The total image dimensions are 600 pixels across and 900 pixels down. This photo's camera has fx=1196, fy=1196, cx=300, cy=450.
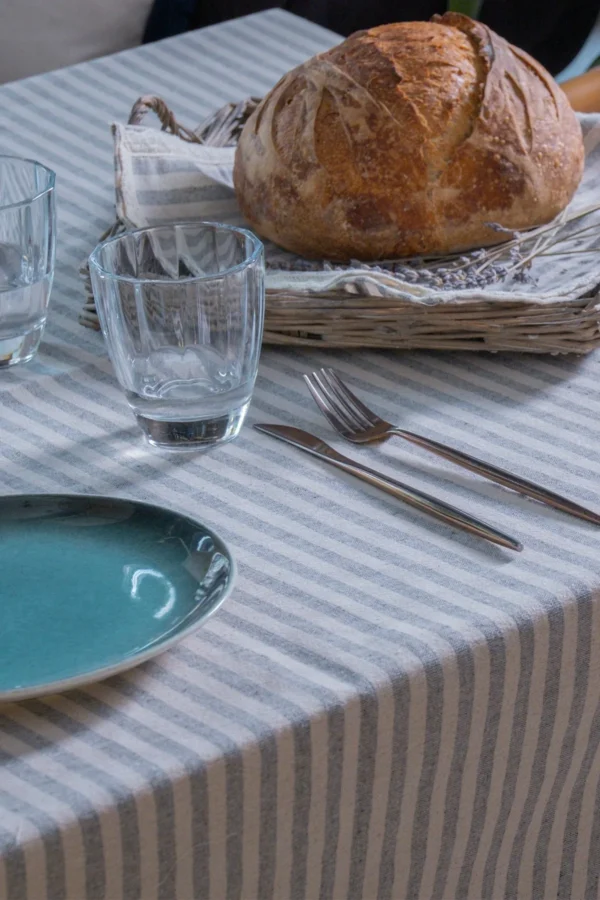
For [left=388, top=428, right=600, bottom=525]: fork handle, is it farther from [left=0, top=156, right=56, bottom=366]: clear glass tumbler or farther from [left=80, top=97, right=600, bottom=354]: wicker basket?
[left=0, top=156, right=56, bottom=366]: clear glass tumbler

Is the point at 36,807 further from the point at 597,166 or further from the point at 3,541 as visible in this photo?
the point at 597,166

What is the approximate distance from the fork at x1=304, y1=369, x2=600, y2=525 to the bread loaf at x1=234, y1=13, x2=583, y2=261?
0.65ft

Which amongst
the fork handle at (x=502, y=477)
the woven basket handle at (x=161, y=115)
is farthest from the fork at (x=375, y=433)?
the woven basket handle at (x=161, y=115)

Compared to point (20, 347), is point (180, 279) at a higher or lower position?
higher

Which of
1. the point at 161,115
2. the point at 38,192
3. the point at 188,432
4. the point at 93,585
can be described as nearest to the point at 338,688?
the point at 93,585

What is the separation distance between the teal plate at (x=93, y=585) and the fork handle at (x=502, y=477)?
7.3 inches

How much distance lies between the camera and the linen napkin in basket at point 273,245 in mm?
862

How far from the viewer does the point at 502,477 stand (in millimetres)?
703

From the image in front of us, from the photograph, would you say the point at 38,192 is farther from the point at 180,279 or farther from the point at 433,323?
the point at 433,323

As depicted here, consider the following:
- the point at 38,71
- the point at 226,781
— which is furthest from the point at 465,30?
the point at 38,71

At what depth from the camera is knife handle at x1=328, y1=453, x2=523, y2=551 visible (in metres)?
0.65

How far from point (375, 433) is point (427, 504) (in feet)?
0.32

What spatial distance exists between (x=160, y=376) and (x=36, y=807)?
1.14ft

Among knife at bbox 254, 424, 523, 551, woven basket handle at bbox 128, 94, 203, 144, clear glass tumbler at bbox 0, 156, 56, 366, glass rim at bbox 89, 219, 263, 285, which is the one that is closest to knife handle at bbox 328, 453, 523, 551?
knife at bbox 254, 424, 523, 551
